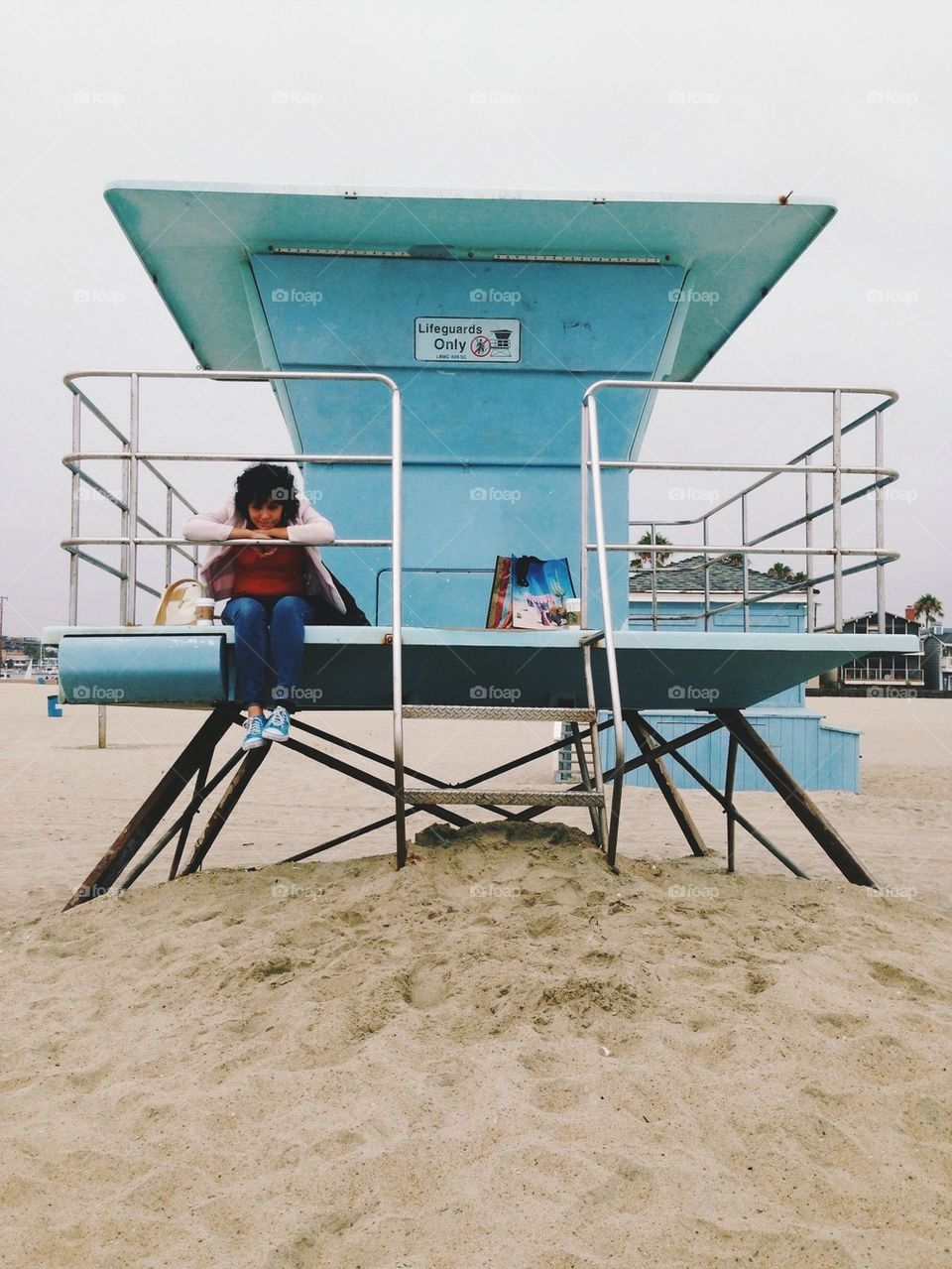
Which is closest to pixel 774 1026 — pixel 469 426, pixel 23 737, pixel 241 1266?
pixel 241 1266

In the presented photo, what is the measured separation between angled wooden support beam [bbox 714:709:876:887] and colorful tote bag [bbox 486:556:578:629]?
1.22m

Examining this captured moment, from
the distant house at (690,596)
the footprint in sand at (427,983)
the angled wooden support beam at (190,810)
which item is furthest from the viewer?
the distant house at (690,596)

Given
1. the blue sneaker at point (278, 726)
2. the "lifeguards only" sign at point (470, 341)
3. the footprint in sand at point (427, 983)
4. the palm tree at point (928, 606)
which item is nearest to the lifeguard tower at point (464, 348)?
the "lifeguards only" sign at point (470, 341)

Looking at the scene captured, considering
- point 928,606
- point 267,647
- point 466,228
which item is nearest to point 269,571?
point 267,647

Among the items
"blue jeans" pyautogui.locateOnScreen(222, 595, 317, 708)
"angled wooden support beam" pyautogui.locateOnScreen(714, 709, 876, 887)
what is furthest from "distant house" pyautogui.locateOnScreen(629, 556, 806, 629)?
"blue jeans" pyautogui.locateOnScreen(222, 595, 317, 708)

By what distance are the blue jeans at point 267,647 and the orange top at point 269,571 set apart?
0.30 metres

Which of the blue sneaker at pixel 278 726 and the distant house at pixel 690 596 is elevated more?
the distant house at pixel 690 596

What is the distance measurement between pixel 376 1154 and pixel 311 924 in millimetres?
1460

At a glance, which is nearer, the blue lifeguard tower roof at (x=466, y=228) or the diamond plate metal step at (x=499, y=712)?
the diamond plate metal step at (x=499, y=712)

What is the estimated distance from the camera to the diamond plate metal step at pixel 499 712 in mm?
3988

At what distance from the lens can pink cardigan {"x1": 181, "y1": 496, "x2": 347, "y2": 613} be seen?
433 centimetres

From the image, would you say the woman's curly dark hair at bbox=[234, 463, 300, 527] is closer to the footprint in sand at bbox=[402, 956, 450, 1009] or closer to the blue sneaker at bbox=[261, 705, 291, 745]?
the blue sneaker at bbox=[261, 705, 291, 745]

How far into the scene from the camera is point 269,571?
15.1 ft

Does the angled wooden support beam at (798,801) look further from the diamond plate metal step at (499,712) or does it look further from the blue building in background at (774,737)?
the blue building in background at (774,737)
